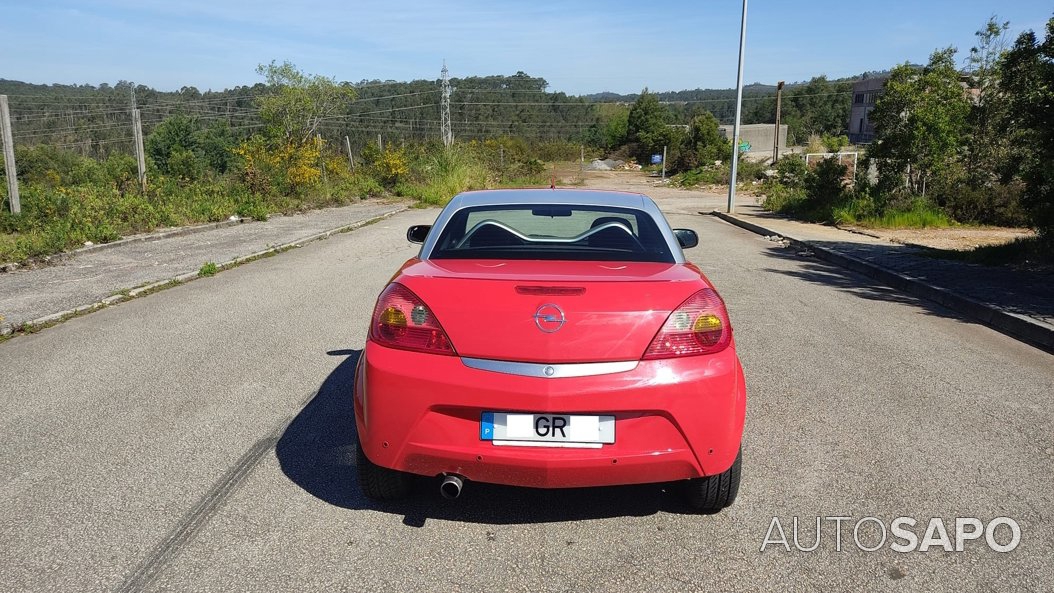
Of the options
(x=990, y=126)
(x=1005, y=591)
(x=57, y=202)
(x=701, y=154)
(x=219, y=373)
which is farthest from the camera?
(x=701, y=154)

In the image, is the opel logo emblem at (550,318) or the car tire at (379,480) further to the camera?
the car tire at (379,480)

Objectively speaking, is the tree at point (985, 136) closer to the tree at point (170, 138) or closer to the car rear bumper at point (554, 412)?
the car rear bumper at point (554, 412)

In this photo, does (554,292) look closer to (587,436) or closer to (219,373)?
(587,436)

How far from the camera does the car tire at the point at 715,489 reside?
3.32m

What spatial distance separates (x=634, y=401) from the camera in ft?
9.62

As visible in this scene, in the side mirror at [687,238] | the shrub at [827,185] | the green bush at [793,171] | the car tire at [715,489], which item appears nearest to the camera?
the car tire at [715,489]

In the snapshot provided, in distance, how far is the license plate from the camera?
2.95 meters

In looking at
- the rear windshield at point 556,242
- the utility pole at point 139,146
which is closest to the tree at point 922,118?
the rear windshield at point 556,242

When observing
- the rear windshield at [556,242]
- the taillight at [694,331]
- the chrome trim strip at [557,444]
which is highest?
the rear windshield at [556,242]

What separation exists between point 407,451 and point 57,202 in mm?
15103

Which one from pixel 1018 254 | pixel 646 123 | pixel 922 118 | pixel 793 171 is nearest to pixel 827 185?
pixel 793 171

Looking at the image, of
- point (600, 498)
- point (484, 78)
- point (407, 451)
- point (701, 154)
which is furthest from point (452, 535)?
point (484, 78)

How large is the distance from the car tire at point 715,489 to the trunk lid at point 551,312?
29.5 inches

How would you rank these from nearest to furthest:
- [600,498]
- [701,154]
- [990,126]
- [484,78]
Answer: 1. [600,498]
2. [990,126]
3. [701,154]
4. [484,78]
